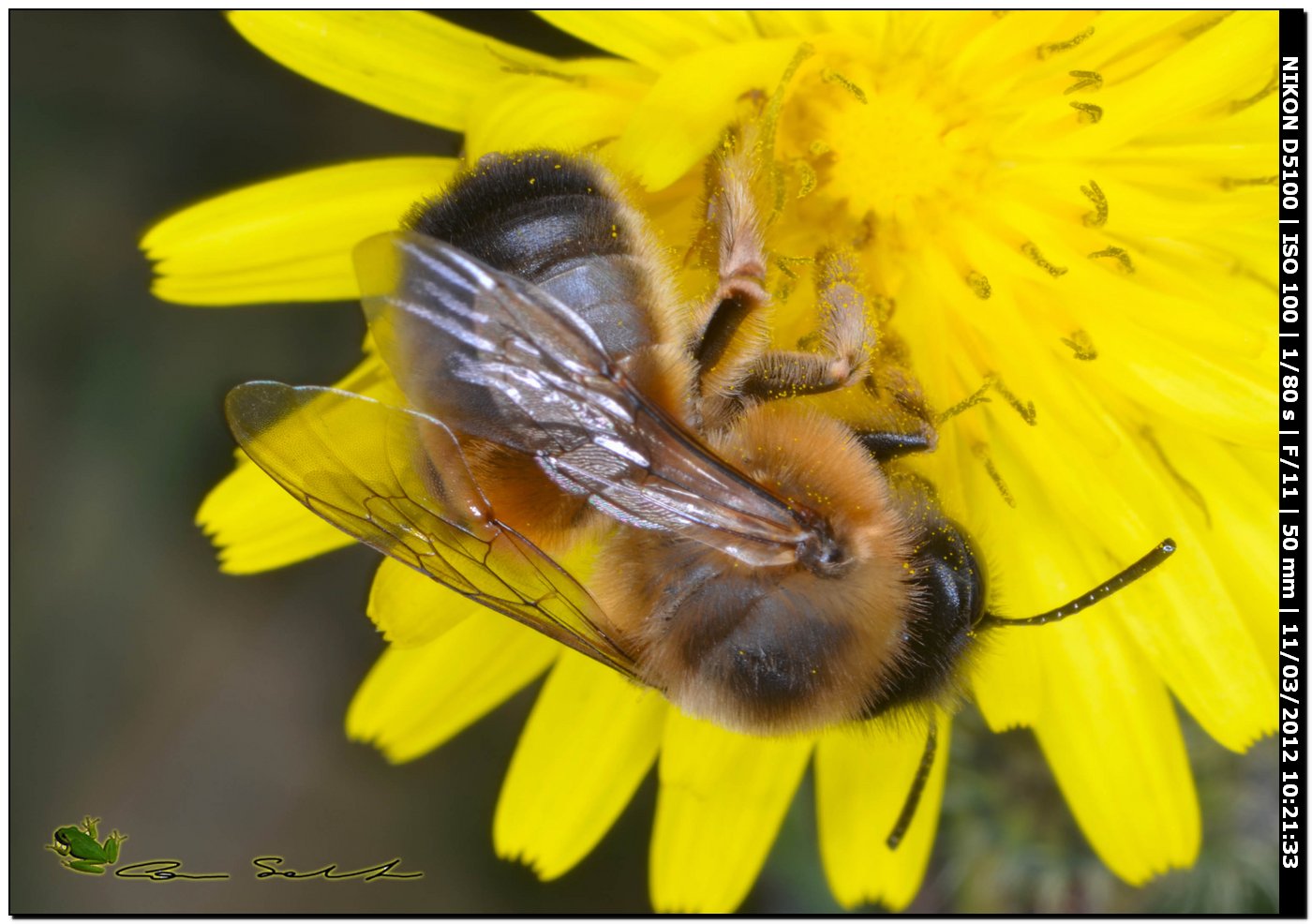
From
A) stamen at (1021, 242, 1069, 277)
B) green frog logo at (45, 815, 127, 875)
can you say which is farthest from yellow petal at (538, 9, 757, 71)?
green frog logo at (45, 815, 127, 875)

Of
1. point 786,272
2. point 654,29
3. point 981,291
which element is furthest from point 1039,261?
point 654,29

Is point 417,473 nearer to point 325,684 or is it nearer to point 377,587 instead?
point 377,587

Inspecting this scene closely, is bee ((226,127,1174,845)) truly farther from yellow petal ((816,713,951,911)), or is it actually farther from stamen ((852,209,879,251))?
yellow petal ((816,713,951,911))

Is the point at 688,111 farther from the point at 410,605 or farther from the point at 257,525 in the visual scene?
the point at 257,525

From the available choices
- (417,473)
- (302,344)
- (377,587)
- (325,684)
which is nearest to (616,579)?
(417,473)

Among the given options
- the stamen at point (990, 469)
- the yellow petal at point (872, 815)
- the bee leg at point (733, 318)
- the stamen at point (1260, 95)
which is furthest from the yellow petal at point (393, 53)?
the yellow petal at point (872, 815)

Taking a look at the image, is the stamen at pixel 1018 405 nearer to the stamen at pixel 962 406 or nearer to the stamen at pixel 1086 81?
the stamen at pixel 962 406
